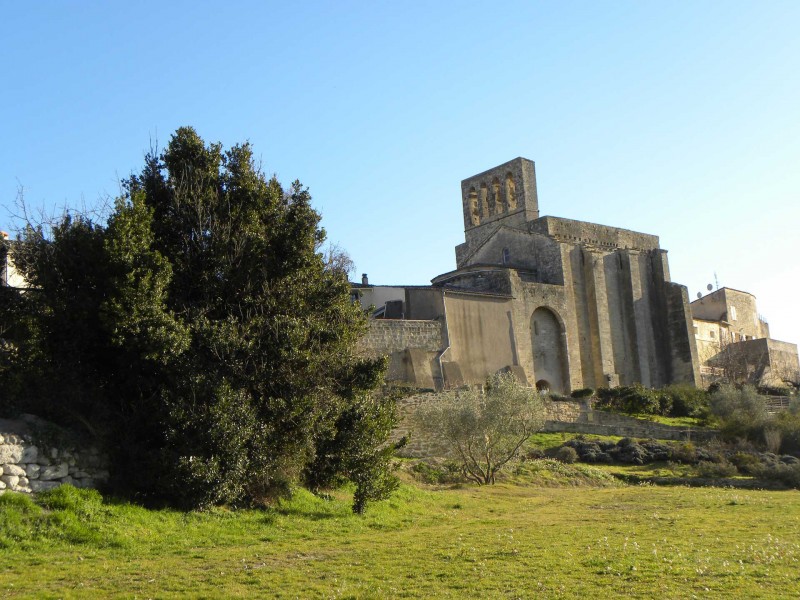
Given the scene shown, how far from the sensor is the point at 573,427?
33.2 metres

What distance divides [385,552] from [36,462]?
5374 millimetres

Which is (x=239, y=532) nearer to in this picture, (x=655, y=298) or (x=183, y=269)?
(x=183, y=269)

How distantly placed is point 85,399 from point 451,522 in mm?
6907

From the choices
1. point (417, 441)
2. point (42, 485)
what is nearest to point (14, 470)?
point (42, 485)

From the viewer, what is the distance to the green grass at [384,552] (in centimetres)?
909

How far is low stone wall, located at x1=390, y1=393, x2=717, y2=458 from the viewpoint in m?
25.8

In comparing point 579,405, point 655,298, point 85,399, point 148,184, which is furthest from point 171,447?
point 655,298

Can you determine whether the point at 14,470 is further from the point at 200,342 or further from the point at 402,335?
the point at 402,335

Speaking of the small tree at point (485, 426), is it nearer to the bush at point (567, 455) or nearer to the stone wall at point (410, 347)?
the bush at point (567, 455)

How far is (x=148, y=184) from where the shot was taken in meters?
16.0

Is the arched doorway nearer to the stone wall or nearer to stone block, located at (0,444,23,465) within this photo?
the stone wall

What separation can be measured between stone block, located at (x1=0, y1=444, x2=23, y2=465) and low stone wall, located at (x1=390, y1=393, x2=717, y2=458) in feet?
46.2

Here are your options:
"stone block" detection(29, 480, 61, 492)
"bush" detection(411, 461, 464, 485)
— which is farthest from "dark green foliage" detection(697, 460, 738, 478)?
"stone block" detection(29, 480, 61, 492)

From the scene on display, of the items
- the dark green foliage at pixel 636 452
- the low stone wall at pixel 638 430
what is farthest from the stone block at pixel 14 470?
the low stone wall at pixel 638 430
